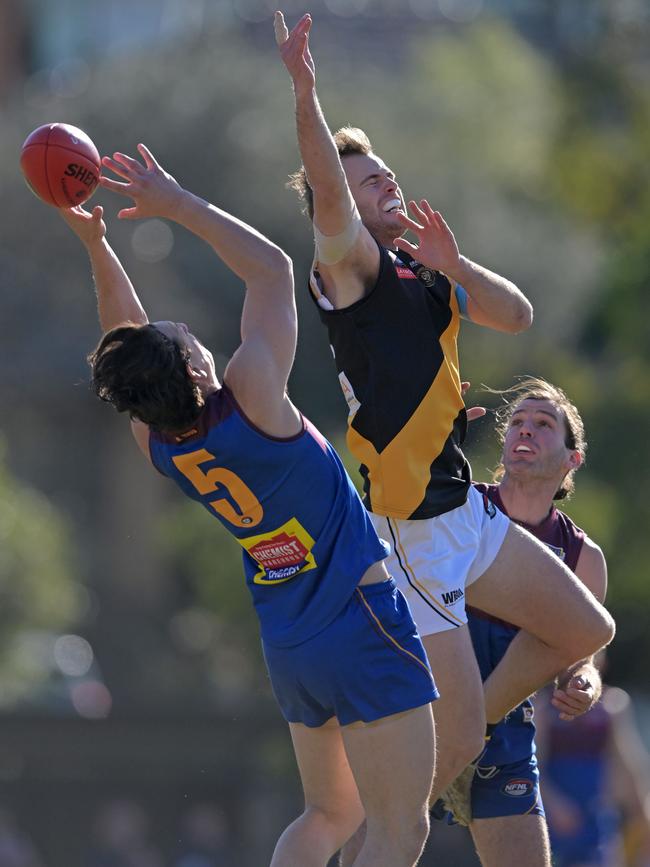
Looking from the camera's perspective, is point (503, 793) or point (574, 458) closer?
point (503, 793)

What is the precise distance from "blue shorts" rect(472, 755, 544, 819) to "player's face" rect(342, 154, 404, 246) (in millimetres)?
2193

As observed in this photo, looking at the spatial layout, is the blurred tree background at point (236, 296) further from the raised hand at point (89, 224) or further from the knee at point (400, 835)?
the knee at point (400, 835)

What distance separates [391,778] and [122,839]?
7293 millimetres

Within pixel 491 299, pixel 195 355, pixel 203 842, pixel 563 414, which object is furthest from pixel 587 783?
pixel 195 355

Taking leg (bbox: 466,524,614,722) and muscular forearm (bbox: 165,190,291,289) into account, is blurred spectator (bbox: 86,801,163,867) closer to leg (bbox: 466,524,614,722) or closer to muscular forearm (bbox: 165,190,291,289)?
leg (bbox: 466,524,614,722)

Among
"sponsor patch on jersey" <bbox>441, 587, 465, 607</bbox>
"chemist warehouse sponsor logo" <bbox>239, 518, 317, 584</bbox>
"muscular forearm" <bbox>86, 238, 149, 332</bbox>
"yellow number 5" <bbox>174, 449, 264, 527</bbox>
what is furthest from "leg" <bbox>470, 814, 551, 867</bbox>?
"muscular forearm" <bbox>86, 238, 149, 332</bbox>

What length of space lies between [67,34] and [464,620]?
174 feet

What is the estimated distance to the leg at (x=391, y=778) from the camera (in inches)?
213

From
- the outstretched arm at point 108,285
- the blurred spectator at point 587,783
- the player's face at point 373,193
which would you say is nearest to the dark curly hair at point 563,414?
the player's face at point 373,193

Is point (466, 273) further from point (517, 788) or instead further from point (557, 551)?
A: point (517, 788)

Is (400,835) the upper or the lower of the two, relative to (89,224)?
lower

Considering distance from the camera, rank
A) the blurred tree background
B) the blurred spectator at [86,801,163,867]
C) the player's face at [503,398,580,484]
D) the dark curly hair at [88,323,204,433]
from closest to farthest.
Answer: the dark curly hair at [88,323,204,433] < the player's face at [503,398,580,484] < the blurred spectator at [86,801,163,867] < the blurred tree background

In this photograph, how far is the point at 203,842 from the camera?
12148 millimetres

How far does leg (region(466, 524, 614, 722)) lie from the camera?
6176mm
